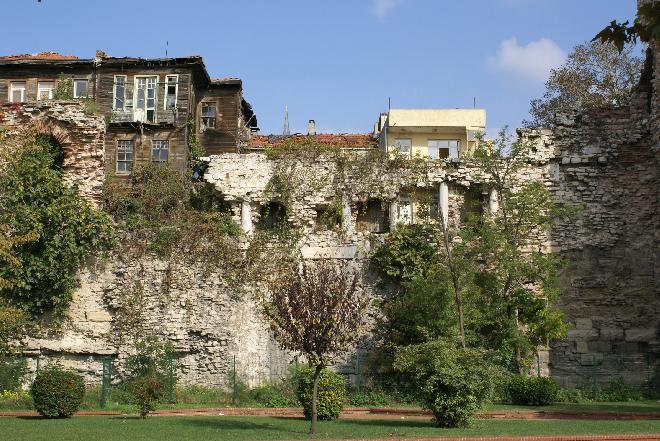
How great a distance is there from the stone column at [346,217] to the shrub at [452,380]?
11.4m

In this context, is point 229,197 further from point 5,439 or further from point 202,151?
point 5,439

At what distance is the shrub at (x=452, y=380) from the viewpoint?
1797 centimetres

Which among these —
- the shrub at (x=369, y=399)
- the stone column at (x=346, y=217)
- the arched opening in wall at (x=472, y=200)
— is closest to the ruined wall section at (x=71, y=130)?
the stone column at (x=346, y=217)

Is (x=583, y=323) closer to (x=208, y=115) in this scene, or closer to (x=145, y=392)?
(x=145, y=392)

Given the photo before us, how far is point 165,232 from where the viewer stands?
93.8ft

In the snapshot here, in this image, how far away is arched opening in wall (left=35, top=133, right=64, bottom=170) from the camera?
2959 cm

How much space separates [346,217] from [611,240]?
891 cm

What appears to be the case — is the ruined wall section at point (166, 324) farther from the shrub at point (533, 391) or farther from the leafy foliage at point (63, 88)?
the shrub at point (533, 391)

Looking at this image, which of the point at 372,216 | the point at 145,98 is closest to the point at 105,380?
the point at 372,216

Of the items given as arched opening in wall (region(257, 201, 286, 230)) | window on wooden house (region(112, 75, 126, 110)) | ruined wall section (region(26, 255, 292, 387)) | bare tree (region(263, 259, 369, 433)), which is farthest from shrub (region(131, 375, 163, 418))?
window on wooden house (region(112, 75, 126, 110))

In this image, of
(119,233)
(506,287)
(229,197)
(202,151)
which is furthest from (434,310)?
(202,151)

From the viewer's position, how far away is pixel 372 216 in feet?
100

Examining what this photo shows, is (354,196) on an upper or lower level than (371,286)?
upper

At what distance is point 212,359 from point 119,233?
17.3ft
